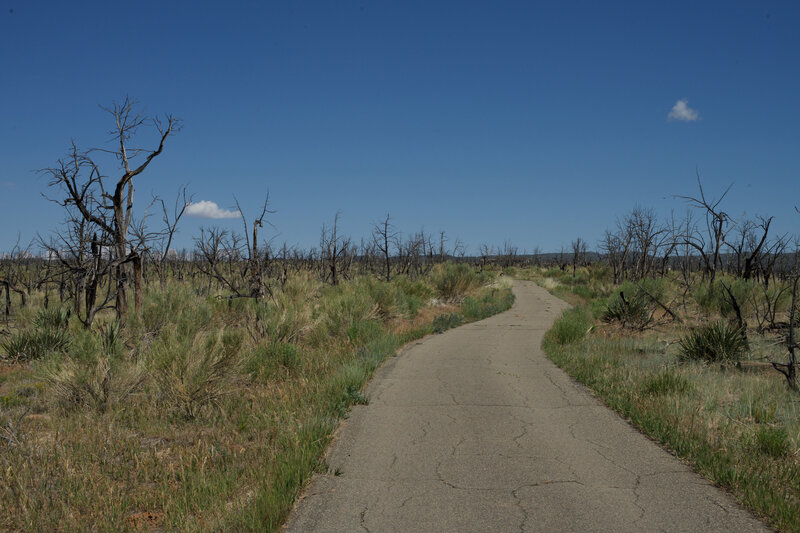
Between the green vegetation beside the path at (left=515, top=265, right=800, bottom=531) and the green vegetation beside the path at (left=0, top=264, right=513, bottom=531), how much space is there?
3484 mm

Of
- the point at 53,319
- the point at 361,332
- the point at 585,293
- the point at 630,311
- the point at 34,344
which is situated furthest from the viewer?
the point at 585,293

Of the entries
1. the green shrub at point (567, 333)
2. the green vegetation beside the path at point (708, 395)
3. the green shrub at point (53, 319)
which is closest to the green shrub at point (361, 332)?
the green vegetation beside the path at point (708, 395)

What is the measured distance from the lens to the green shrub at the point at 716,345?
9828 millimetres

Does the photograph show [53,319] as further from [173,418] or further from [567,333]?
[567,333]

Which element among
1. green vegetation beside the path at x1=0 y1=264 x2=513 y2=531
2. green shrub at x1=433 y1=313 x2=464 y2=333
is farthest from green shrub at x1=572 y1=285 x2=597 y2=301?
green vegetation beside the path at x1=0 y1=264 x2=513 y2=531

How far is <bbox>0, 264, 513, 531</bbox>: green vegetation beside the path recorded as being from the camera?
13.3ft

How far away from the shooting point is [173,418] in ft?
23.0

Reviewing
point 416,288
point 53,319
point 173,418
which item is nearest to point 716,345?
point 173,418

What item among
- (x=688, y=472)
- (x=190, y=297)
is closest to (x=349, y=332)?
(x=190, y=297)

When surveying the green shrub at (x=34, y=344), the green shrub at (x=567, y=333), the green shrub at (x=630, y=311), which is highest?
the green shrub at (x=630, y=311)

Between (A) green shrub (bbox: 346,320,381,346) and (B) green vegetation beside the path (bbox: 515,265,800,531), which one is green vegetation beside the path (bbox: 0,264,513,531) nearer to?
(A) green shrub (bbox: 346,320,381,346)

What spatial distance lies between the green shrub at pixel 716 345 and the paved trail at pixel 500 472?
3.96 metres

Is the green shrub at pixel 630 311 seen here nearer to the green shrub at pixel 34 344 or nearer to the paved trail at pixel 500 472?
the paved trail at pixel 500 472

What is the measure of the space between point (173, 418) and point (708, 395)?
282 inches
